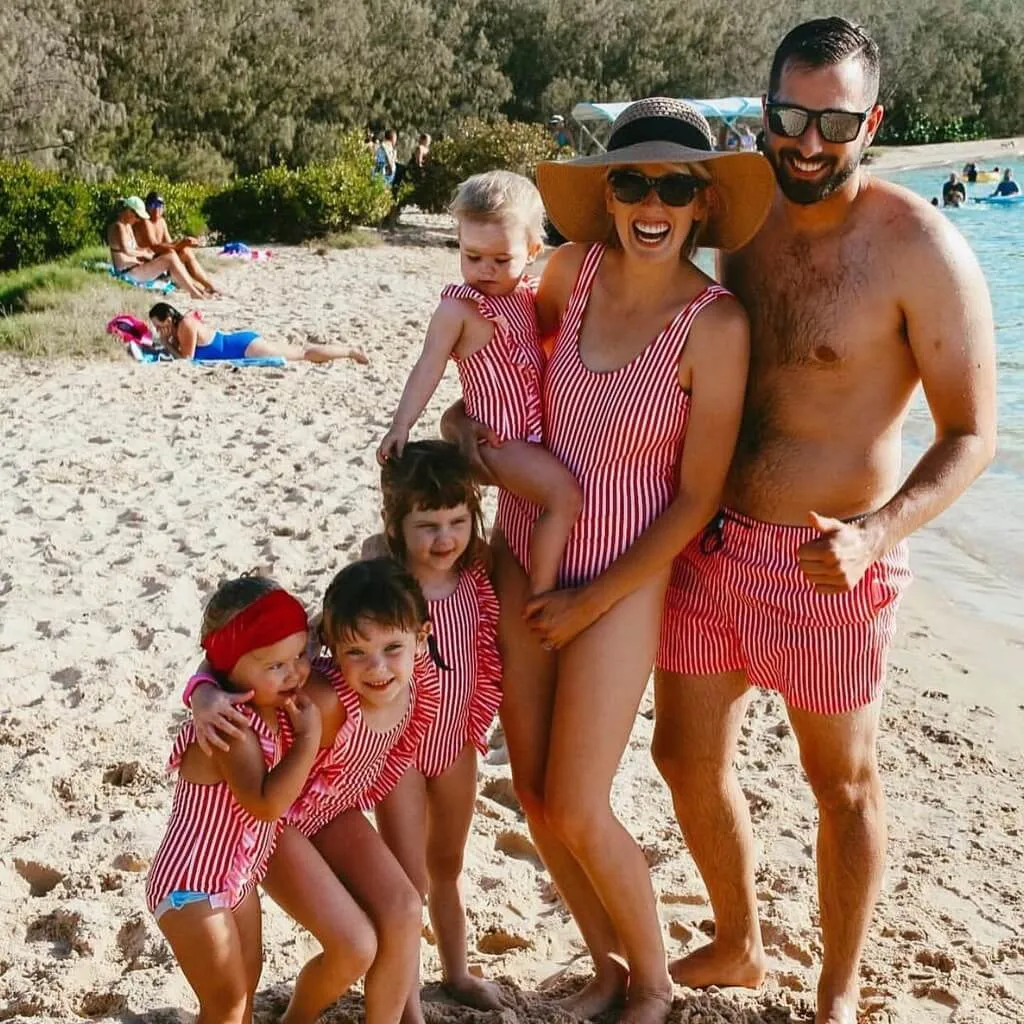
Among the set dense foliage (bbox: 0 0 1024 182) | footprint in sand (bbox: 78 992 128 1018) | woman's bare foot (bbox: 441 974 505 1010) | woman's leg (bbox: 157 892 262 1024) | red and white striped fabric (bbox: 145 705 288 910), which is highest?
dense foliage (bbox: 0 0 1024 182)

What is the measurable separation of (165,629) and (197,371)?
615cm

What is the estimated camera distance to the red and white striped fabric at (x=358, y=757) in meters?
2.93

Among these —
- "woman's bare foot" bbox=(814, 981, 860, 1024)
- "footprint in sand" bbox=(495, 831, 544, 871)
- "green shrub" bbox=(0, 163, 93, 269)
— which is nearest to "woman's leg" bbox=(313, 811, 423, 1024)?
"woman's bare foot" bbox=(814, 981, 860, 1024)

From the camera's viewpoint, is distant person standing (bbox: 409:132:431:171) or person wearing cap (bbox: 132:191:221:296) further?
distant person standing (bbox: 409:132:431:171)

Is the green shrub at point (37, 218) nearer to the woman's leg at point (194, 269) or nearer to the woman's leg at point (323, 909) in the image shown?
the woman's leg at point (194, 269)

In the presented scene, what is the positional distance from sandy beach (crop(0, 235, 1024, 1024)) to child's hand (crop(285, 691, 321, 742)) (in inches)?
39.9

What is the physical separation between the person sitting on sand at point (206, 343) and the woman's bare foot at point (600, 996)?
9.62m

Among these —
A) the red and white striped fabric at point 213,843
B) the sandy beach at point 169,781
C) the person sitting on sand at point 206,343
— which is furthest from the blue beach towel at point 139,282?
the red and white striped fabric at point 213,843

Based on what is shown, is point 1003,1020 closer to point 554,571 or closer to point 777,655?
point 777,655

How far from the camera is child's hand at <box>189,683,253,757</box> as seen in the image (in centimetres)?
270

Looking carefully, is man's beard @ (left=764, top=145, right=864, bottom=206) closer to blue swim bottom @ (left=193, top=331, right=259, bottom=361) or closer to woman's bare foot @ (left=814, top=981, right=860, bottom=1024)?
woman's bare foot @ (left=814, top=981, right=860, bottom=1024)

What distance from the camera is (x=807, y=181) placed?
303cm

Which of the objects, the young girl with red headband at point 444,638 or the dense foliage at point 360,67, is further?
the dense foliage at point 360,67

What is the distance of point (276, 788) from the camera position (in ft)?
8.91
